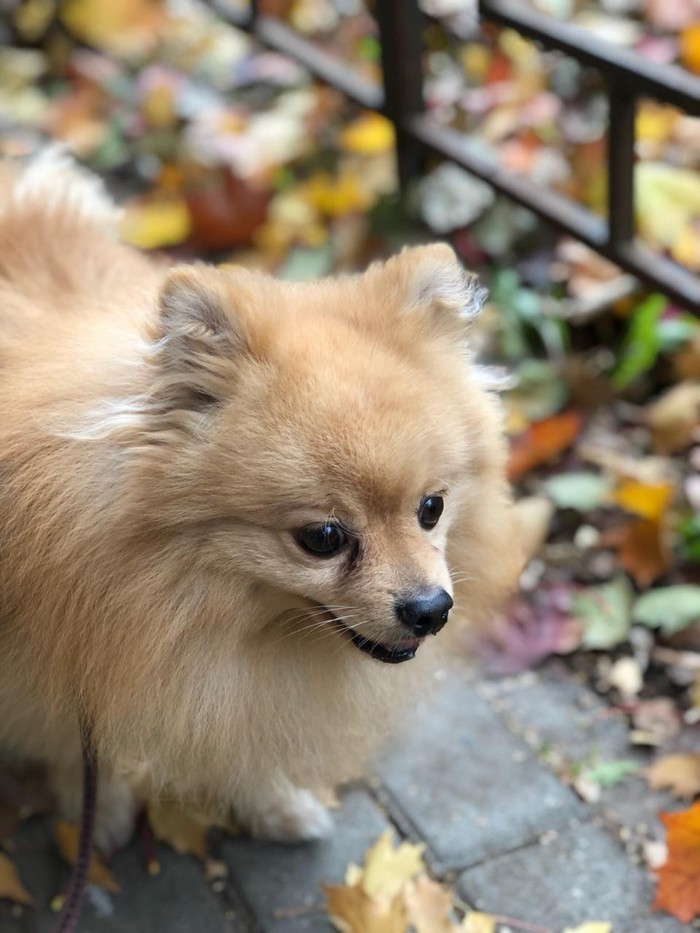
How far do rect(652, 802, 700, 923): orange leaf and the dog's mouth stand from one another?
786 mm

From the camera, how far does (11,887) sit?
2572mm

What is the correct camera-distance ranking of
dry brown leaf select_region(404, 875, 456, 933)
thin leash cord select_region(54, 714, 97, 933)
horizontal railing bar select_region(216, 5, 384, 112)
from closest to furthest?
thin leash cord select_region(54, 714, 97, 933)
dry brown leaf select_region(404, 875, 456, 933)
horizontal railing bar select_region(216, 5, 384, 112)

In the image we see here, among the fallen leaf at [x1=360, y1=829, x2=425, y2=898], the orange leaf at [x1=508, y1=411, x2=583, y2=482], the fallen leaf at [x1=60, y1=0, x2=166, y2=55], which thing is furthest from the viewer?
the fallen leaf at [x1=60, y1=0, x2=166, y2=55]

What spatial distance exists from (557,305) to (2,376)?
2.25 meters

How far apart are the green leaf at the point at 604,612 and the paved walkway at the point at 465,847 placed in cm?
19

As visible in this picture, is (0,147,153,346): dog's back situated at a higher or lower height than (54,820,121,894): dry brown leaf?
higher

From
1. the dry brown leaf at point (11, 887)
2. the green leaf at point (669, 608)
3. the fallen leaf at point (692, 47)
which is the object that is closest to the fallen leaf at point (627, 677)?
the green leaf at point (669, 608)

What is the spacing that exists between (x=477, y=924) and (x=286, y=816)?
1.64 ft

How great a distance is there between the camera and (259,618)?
6.69 ft

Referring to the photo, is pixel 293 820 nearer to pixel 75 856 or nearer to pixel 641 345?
pixel 75 856

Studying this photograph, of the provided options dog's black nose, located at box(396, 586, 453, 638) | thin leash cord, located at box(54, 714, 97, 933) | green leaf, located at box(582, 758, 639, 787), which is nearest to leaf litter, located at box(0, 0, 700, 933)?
green leaf, located at box(582, 758, 639, 787)

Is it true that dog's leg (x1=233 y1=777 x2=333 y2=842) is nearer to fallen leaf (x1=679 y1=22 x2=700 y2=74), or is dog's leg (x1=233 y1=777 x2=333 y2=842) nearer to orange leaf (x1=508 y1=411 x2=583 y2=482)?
orange leaf (x1=508 y1=411 x2=583 y2=482)

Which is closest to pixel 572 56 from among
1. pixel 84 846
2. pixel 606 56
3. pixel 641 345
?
pixel 606 56

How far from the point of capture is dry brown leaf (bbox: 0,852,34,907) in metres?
2.57
